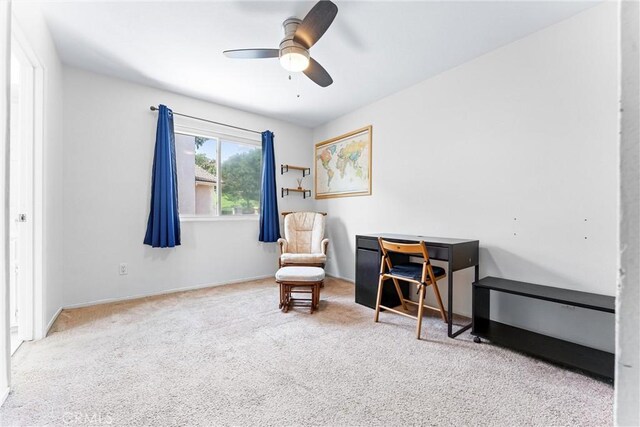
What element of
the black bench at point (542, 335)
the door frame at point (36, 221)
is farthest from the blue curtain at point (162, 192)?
the black bench at point (542, 335)

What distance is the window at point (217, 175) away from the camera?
3.38m

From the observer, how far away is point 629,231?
47cm

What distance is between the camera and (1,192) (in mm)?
1316

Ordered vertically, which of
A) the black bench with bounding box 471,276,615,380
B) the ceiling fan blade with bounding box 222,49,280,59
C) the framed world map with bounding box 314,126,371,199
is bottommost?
the black bench with bounding box 471,276,615,380

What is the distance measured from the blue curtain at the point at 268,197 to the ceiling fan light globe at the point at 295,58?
1896 millimetres

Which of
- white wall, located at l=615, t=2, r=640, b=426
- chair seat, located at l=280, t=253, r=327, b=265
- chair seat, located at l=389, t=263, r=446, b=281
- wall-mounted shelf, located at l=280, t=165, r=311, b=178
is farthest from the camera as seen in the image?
wall-mounted shelf, located at l=280, t=165, r=311, b=178

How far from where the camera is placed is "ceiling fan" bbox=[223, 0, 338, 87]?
165cm

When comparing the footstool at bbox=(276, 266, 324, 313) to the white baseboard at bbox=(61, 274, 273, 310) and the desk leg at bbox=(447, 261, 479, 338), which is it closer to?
the desk leg at bbox=(447, 261, 479, 338)

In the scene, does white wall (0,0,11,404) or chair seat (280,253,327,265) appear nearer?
white wall (0,0,11,404)

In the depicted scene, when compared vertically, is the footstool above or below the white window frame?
below

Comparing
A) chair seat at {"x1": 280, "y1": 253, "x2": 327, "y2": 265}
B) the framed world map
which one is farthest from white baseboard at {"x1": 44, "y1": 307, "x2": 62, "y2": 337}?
the framed world map

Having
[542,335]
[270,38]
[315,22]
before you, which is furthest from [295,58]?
[542,335]

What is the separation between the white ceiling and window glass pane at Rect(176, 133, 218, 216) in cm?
66

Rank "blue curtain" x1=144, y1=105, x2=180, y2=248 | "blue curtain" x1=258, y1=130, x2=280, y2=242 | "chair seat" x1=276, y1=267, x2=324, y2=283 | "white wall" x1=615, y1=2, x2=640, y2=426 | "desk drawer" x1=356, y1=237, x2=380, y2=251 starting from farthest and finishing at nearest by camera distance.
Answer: "blue curtain" x1=258, y1=130, x2=280, y2=242 < "blue curtain" x1=144, y1=105, x2=180, y2=248 < "desk drawer" x1=356, y1=237, x2=380, y2=251 < "chair seat" x1=276, y1=267, x2=324, y2=283 < "white wall" x1=615, y1=2, x2=640, y2=426
